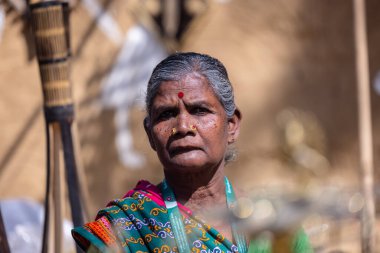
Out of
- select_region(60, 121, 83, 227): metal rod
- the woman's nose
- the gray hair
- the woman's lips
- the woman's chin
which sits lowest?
select_region(60, 121, 83, 227): metal rod

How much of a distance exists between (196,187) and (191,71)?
12.8 inches

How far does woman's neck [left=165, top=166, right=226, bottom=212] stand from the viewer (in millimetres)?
2426

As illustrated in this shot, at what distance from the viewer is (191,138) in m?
2.33

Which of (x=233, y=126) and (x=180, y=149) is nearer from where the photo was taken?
(x=180, y=149)

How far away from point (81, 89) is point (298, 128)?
4.93 feet

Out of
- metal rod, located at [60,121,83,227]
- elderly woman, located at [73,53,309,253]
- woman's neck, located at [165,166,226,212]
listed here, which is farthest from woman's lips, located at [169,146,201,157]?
metal rod, located at [60,121,83,227]

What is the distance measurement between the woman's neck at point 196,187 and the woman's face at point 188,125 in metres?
0.05

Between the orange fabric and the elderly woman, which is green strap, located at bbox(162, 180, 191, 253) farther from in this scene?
the orange fabric

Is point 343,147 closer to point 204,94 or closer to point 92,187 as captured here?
point 92,187

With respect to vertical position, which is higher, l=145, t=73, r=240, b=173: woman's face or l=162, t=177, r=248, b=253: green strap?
l=145, t=73, r=240, b=173: woman's face

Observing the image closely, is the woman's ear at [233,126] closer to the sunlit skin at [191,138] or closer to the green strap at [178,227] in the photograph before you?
the sunlit skin at [191,138]

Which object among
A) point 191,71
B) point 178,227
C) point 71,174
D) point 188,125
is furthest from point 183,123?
point 71,174

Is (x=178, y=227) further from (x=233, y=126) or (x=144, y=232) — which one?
(x=233, y=126)

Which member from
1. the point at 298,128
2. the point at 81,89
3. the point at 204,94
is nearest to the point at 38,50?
the point at 204,94
